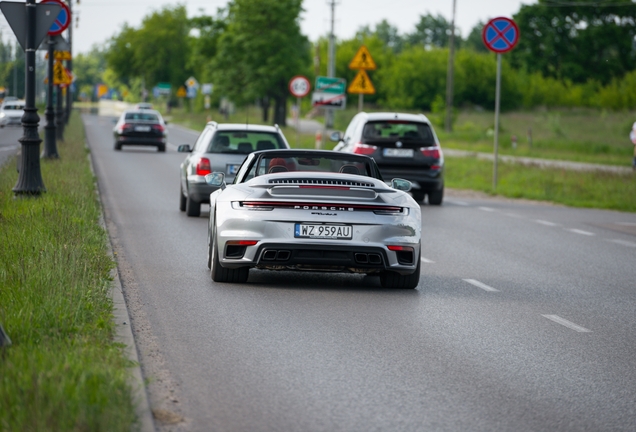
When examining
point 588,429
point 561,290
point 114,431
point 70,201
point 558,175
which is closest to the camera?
point 114,431

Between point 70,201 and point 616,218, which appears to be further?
point 616,218

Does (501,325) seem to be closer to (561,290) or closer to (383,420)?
(561,290)

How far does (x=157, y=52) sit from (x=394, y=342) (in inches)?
5214

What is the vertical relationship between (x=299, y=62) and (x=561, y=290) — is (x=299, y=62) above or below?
above

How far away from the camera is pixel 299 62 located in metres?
84.2

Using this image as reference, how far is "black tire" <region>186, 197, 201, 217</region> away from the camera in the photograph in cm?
1791

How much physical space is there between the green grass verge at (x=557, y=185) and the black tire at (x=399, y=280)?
13.6m

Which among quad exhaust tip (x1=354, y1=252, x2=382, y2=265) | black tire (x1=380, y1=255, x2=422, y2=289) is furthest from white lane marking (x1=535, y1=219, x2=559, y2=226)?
quad exhaust tip (x1=354, y1=252, x2=382, y2=265)

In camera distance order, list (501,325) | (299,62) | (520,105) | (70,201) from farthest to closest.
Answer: (520,105)
(299,62)
(70,201)
(501,325)

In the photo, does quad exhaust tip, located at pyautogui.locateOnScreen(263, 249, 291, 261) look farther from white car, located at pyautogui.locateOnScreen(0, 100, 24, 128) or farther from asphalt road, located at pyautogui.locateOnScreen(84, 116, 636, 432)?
white car, located at pyautogui.locateOnScreen(0, 100, 24, 128)

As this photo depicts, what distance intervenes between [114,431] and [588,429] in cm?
235

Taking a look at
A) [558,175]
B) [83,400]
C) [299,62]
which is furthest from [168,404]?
[299,62]

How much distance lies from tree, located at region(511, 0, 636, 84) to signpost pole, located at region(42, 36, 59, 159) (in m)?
88.3

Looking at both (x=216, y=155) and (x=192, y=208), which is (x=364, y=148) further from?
(x=192, y=208)
